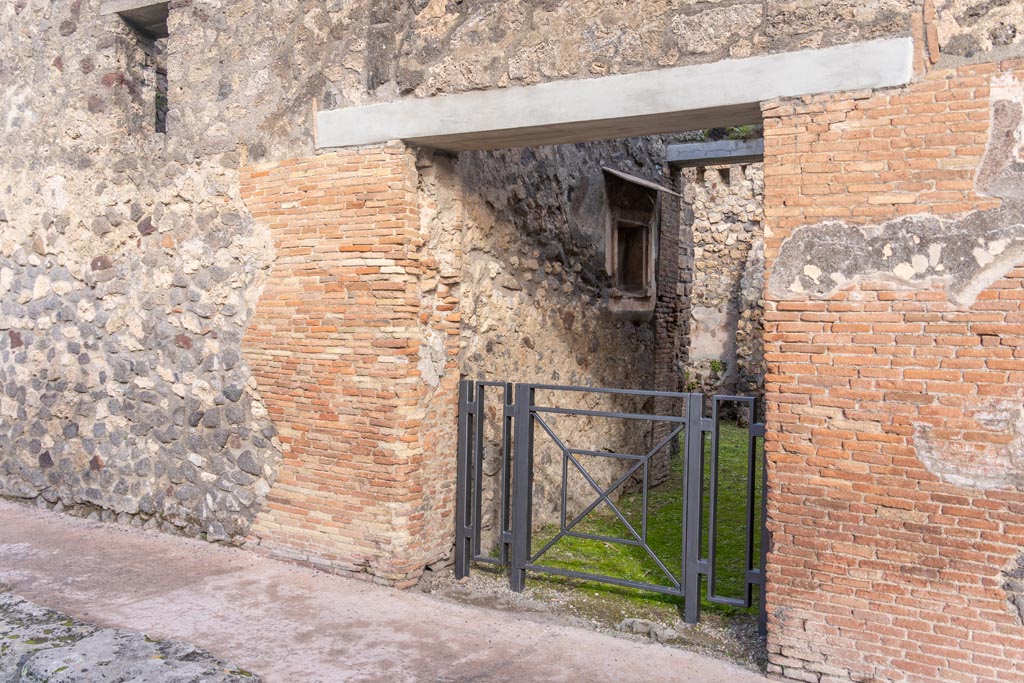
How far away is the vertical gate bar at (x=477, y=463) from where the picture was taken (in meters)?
5.70

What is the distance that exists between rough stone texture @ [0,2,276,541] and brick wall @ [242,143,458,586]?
0.80 ft

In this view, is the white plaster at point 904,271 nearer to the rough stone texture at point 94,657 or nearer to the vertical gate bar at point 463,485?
the vertical gate bar at point 463,485

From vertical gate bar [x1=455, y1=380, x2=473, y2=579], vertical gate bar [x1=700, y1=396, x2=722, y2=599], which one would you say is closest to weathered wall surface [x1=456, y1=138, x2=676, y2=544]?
vertical gate bar [x1=455, y1=380, x2=473, y2=579]

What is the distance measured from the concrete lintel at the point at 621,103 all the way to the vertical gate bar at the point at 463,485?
5.30ft

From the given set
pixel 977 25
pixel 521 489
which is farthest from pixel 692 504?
pixel 977 25

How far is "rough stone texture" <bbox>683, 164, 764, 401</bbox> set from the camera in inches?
592

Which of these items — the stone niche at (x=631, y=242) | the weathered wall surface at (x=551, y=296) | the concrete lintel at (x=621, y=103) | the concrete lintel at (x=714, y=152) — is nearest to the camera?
the concrete lintel at (x=621, y=103)

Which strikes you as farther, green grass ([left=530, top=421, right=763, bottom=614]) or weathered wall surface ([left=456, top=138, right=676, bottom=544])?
weathered wall surface ([left=456, top=138, right=676, bottom=544])

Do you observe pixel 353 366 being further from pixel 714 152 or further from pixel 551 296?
pixel 714 152

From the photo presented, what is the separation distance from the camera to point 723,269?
50.6 ft

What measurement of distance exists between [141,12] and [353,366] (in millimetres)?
3279

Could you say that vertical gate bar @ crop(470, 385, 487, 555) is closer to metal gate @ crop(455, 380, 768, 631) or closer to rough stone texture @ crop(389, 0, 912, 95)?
metal gate @ crop(455, 380, 768, 631)

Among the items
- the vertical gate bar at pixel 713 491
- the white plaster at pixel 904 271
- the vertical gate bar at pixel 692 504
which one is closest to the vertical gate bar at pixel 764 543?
the vertical gate bar at pixel 713 491

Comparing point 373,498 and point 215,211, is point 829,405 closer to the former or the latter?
point 373,498
